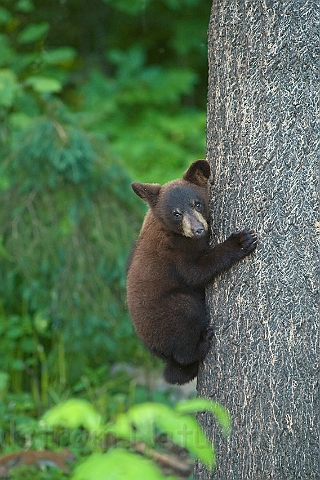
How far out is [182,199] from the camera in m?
4.04

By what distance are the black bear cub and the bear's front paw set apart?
0.30ft

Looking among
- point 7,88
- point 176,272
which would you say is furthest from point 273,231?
point 7,88

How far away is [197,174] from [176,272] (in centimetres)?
70

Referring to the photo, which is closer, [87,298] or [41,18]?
[87,298]

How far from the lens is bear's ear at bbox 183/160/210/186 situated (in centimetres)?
380

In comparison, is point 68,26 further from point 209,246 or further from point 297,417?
point 297,417

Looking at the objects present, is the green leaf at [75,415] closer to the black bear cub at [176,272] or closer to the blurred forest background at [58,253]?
the black bear cub at [176,272]

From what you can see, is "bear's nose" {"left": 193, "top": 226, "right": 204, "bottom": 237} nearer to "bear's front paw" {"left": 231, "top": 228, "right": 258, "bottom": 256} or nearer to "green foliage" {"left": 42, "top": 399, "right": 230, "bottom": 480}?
"bear's front paw" {"left": 231, "top": 228, "right": 258, "bottom": 256}

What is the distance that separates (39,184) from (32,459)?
273 cm

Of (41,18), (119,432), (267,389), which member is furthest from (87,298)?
(119,432)

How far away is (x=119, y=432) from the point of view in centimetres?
145

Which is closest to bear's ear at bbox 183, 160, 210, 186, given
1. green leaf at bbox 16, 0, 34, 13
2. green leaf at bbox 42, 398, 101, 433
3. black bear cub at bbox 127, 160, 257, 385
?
black bear cub at bbox 127, 160, 257, 385

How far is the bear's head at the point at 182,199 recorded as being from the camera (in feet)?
12.6

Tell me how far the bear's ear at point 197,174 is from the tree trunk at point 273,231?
46cm
